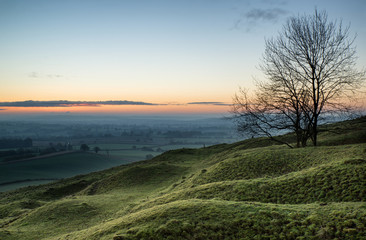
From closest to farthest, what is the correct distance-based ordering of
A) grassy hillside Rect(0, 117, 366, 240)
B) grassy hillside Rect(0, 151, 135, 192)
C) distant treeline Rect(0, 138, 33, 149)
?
grassy hillside Rect(0, 117, 366, 240), grassy hillside Rect(0, 151, 135, 192), distant treeline Rect(0, 138, 33, 149)

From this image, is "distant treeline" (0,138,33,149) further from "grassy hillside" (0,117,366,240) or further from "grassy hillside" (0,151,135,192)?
"grassy hillside" (0,117,366,240)

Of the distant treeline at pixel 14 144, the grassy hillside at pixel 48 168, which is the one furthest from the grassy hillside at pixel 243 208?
the distant treeline at pixel 14 144

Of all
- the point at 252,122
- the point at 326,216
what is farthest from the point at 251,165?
the point at 326,216

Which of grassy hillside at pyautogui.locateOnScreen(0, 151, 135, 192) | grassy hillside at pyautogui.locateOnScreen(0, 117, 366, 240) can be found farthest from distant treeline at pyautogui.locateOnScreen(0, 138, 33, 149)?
grassy hillside at pyautogui.locateOnScreen(0, 117, 366, 240)

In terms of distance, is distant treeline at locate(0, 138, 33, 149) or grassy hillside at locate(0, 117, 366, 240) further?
distant treeline at locate(0, 138, 33, 149)

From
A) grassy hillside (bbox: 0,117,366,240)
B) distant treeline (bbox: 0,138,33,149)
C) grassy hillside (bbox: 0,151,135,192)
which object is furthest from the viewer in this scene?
distant treeline (bbox: 0,138,33,149)

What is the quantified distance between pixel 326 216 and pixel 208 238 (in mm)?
4692

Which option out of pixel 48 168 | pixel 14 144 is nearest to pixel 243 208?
pixel 48 168

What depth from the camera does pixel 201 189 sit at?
16594 millimetres

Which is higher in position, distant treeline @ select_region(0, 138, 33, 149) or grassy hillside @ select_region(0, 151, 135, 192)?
grassy hillside @ select_region(0, 151, 135, 192)

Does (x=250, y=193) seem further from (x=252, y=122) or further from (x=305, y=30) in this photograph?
(x=305, y=30)

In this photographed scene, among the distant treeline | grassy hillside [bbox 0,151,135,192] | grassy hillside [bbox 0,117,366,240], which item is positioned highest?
grassy hillside [bbox 0,117,366,240]

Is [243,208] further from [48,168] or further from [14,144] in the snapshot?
[14,144]

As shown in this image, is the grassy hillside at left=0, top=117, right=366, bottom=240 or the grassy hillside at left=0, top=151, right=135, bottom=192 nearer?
the grassy hillside at left=0, top=117, right=366, bottom=240
